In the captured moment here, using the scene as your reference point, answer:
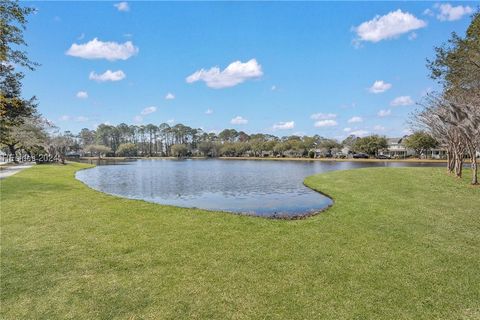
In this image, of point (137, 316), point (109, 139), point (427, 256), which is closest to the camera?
point (137, 316)

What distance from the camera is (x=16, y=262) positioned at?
6.86 metres

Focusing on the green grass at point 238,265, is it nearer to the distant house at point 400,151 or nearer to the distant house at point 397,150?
the distant house at point 400,151

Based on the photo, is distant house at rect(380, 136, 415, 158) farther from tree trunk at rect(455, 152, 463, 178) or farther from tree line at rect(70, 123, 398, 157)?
tree trunk at rect(455, 152, 463, 178)

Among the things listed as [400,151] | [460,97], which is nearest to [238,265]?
[460,97]

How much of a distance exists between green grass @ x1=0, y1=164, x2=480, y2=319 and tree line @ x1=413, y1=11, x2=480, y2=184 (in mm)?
7547

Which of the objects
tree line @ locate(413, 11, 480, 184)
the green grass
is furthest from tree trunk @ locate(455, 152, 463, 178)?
the green grass

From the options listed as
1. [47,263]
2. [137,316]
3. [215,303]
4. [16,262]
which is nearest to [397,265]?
[215,303]

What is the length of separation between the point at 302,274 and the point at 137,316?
3.08 meters

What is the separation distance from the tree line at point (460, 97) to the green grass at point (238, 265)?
297 inches

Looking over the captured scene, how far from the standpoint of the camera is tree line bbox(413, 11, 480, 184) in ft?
55.6

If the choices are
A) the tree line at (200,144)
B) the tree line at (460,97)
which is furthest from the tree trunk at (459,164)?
the tree line at (200,144)

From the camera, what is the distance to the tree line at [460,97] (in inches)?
667

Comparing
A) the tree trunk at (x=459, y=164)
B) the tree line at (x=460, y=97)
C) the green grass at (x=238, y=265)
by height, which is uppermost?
the tree line at (x=460, y=97)

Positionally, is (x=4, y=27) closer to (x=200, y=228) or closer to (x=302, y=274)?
(x=200, y=228)
